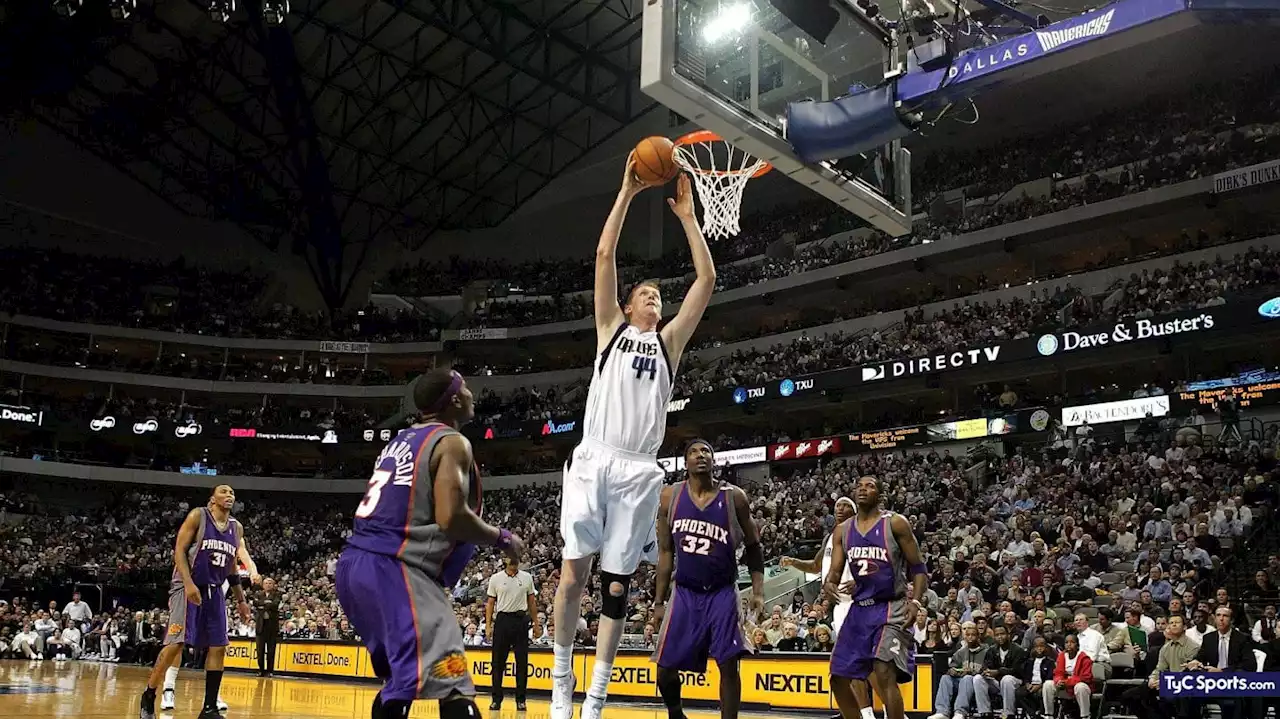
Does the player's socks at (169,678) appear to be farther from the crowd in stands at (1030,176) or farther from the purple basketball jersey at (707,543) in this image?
the crowd in stands at (1030,176)

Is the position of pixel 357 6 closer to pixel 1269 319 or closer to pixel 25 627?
pixel 25 627

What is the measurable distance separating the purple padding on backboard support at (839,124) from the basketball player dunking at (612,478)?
4681mm

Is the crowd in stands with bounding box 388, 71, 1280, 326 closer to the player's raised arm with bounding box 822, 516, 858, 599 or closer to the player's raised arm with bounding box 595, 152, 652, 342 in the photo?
the player's raised arm with bounding box 822, 516, 858, 599

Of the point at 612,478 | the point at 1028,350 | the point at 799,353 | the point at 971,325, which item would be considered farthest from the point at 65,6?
the point at 612,478


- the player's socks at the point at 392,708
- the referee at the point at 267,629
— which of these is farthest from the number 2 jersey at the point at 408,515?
the referee at the point at 267,629

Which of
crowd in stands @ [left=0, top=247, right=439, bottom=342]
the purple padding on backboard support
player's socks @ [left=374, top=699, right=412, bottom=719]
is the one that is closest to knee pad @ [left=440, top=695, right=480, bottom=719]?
player's socks @ [left=374, top=699, right=412, bottom=719]

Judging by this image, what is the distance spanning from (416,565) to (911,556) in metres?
4.23

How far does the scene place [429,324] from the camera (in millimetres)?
46125

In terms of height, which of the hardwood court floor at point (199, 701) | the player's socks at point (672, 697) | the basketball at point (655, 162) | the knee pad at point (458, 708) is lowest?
the hardwood court floor at point (199, 701)

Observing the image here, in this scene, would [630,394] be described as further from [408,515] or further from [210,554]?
[210,554]

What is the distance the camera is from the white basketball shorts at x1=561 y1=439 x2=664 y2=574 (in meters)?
5.51

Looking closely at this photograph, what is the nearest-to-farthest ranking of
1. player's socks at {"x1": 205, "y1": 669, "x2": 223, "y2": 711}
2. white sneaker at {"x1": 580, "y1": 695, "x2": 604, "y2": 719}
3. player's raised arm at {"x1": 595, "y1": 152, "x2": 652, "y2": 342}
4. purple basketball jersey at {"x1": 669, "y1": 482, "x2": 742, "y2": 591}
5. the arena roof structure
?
white sneaker at {"x1": 580, "y1": 695, "x2": 604, "y2": 719} → player's raised arm at {"x1": 595, "y1": 152, "x2": 652, "y2": 342} → purple basketball jersey at {"x1": 669, "y1": 482, "x2": 742, "y2": 591} → player's socks at {"x1": 205, "y1": 669, "x2": 223, "y2": 711} → the arena roof structure

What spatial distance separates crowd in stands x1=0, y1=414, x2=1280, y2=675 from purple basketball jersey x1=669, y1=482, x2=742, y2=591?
10.5 ft

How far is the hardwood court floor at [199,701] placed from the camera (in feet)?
30.0
